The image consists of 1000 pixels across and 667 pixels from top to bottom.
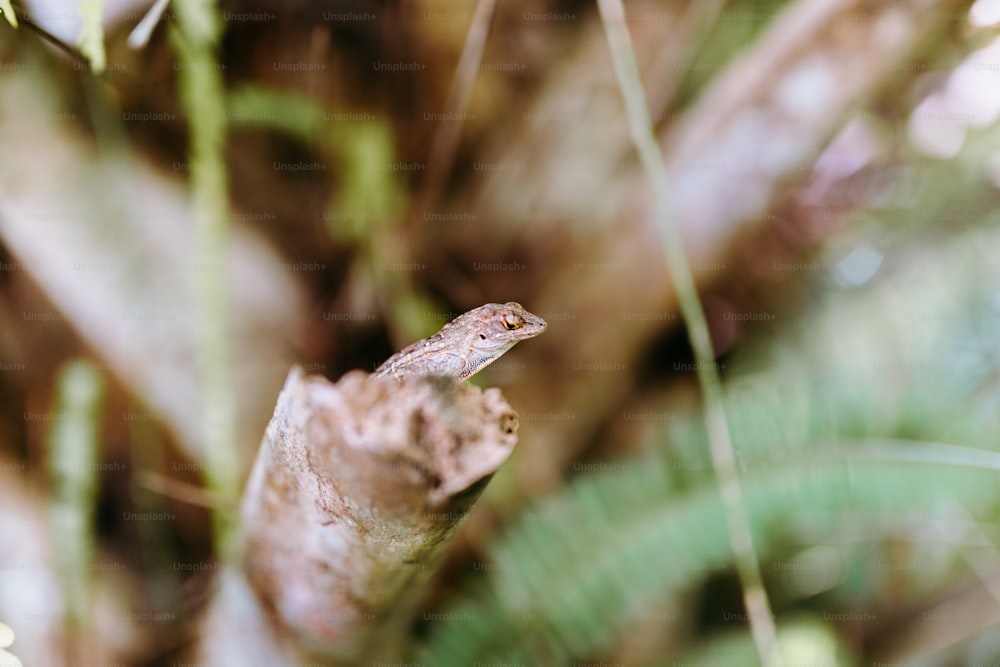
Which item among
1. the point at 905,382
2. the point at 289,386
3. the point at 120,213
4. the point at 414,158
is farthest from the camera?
the point at 414,158

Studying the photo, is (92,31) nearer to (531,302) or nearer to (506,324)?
(506,324)

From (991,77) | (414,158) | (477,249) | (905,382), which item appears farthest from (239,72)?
(991,77)

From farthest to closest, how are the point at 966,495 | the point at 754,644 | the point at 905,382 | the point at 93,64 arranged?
the point at 905,382 → the point at 754,644 → the point at 966,495 → the point at 93,64

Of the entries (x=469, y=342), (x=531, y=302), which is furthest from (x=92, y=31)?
(x=531, y=302)

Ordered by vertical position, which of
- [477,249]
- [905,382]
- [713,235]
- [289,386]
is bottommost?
[289,386]

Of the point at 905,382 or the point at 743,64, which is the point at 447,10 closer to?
the point at 743,64

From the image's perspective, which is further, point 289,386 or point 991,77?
point 991,77

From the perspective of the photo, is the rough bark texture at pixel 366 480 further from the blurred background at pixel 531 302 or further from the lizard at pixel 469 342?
the blurred background at pixel 531 302
